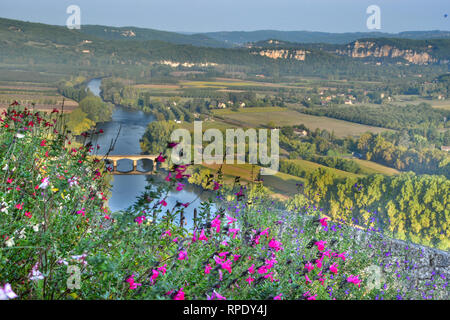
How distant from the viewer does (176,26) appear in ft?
26.7

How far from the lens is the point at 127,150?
39.2 ft

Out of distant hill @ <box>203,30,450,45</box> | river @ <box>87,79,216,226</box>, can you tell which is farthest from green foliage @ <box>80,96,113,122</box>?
distant hill @ <box>203,30,450,45</box>

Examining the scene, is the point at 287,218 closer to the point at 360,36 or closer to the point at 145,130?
the point at 145,130

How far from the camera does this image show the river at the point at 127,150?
9.42 metres

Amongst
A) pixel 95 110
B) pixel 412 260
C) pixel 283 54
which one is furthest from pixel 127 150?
pixel 283 54

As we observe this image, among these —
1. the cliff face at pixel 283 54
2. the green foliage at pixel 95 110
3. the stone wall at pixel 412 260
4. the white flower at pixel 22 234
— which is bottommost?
the stone wall at pixel 412 260

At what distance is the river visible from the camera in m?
9.42

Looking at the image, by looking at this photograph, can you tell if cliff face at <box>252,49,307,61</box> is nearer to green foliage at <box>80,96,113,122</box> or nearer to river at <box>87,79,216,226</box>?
river at <box>87,79,216,226</box>

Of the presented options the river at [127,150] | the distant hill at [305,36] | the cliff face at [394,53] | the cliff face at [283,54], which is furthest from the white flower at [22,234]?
the distant hill at [305,36]

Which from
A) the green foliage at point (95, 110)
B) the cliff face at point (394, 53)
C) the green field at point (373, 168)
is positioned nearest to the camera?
the green field at point (373, 168)

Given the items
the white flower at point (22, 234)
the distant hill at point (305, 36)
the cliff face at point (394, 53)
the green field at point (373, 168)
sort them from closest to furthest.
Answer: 1. the white flower at point (22, 234)
2. the green field at point (373, 168)
3. the cliff face at point (394, 53)
4. the distant hill at point (305, 36)

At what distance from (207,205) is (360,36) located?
24.0m

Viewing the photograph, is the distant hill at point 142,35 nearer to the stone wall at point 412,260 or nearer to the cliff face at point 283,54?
the cliff face at point 283,54
